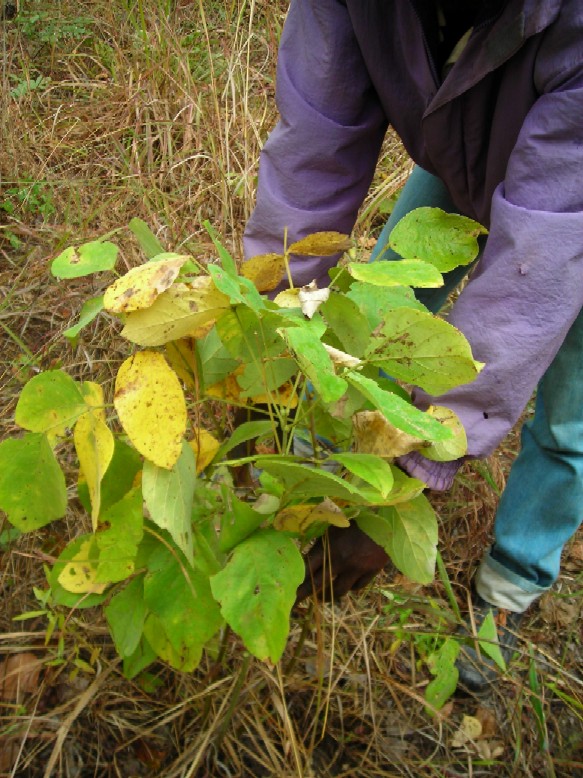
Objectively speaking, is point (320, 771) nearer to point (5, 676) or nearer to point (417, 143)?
point (5, 676)

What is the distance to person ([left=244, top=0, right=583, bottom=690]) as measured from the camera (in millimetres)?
931

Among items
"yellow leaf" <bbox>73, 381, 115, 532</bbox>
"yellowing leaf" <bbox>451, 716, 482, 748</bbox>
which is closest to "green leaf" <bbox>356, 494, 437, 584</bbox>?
"yellow leaf" <bbox>73, 381, 115, 532</bbox>

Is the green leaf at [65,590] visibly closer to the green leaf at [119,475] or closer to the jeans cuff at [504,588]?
the green leaf at [119,475]

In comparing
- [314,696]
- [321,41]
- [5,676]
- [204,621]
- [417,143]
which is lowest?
[314,696]

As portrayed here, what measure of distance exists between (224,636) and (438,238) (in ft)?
2.14

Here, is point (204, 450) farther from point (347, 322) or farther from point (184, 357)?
point (347, 322)

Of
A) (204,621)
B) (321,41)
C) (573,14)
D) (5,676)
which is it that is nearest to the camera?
(204,621)

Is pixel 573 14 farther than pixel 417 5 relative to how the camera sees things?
No

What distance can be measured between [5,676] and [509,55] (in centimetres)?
128

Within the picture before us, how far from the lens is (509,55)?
→ 952 millimetres

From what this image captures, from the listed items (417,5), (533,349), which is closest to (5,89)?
(417,5)

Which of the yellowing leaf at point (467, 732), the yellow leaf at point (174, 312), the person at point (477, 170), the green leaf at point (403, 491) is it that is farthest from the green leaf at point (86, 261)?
the yellowing leaf at point (467, 732)

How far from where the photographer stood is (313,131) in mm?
1206

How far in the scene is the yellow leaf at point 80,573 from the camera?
0.80 metres
